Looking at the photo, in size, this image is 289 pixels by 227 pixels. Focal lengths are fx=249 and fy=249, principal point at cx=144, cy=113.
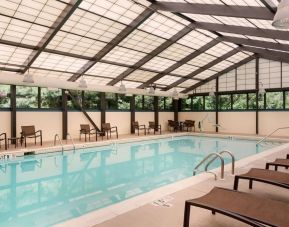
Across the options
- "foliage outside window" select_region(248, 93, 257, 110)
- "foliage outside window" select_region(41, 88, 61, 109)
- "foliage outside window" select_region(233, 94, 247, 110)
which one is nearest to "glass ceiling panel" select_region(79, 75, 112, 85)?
"foliage outside window" select_region(41, 88, 61, 109)

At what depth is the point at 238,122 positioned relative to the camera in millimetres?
15211

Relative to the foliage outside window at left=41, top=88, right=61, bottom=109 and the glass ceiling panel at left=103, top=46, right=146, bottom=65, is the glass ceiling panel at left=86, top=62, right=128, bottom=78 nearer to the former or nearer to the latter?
the glass ceiling panel at left=103, top=46, right=146, bottom=65

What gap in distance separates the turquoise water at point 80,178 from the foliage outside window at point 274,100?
4.74 metres

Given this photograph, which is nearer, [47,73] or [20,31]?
[20,31]

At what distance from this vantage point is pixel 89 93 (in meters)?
13.0

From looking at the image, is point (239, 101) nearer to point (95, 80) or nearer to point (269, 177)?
point (95, 80)

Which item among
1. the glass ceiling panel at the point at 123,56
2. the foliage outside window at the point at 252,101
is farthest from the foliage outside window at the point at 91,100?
the foliage outside window at the point at 252,101

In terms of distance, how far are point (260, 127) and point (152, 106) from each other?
6.66 m

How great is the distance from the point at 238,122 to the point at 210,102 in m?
2.30

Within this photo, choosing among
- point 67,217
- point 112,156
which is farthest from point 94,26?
point 67,217

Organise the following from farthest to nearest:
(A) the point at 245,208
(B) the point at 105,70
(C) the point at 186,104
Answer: (C) the point at 186,104 < (B) the point at 105,70 < (A) the point at 245,208

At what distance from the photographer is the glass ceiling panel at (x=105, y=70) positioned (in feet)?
36.1

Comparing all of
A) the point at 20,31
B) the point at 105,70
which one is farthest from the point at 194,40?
the point at 20,31

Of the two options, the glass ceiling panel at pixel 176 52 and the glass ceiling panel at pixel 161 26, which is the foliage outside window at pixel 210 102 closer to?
the glass ceiling panel at pixel 176 52
